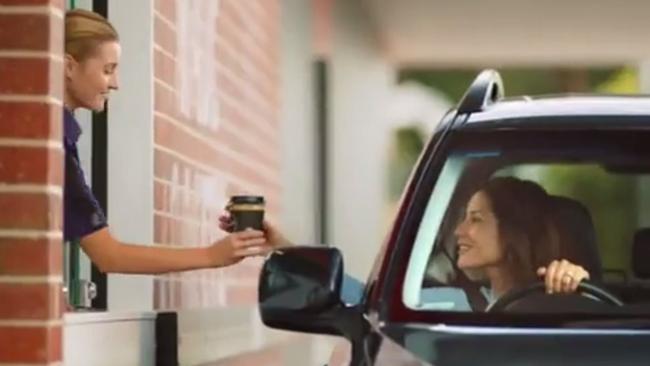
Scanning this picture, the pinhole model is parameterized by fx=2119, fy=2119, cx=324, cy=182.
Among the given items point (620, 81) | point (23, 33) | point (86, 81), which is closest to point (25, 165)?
point (23, 33)

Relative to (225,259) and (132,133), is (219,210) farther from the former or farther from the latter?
(225,259)

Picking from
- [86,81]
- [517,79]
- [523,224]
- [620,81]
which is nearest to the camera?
[523,224]

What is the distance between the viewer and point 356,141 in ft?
68.6

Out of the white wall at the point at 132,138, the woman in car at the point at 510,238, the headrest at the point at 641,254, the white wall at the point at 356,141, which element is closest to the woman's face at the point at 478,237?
the woman in car at the point at 510,238

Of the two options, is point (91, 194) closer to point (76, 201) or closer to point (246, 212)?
point (76, 201)

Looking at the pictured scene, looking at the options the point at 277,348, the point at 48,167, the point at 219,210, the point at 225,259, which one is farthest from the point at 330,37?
the point at 48,167

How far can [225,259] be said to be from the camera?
6961 mm

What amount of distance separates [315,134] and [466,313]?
1386 cm

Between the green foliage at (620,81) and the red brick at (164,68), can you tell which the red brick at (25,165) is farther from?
the green foliage at (620,81)

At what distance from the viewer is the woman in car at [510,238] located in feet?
17.1

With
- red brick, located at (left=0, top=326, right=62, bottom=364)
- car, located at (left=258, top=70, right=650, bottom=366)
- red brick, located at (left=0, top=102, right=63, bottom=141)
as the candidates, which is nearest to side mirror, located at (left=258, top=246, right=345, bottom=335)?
car, located at (left=258, top=70, right=650, bottom=366)

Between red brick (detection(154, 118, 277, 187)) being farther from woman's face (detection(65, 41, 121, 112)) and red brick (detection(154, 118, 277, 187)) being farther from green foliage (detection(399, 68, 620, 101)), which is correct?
green foliage (detection(399, 68, 620, 101))

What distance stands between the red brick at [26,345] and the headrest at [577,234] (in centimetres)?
140

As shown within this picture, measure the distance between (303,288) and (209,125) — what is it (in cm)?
531
